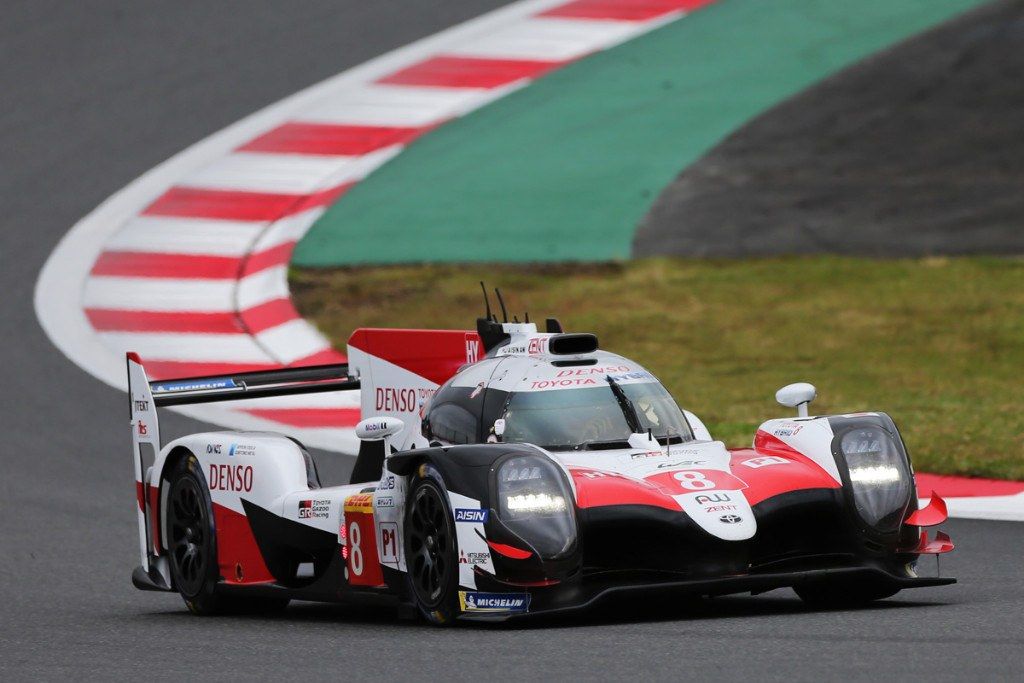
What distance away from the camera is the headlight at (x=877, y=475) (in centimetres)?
759

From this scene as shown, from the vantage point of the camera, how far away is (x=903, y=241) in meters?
15.8

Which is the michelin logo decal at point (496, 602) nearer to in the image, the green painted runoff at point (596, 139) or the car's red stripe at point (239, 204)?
the green painted runoff at point (596, 139)

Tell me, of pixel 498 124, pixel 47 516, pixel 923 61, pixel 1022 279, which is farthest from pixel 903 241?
pixel 47 516

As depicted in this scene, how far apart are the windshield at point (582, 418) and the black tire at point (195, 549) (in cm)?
173

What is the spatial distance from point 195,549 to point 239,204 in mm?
8104

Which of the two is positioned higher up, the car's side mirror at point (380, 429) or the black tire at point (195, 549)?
the car's side mirror at point (380, 429)

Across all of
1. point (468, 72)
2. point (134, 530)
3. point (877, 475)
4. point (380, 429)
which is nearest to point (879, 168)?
point (468, 72)

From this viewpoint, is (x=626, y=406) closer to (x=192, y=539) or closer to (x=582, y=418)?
(x=582, y=418)

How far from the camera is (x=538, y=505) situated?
7.27 m

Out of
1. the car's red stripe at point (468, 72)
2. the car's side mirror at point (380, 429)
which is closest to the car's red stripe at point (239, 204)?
the car's red stripe at point (468, 72)

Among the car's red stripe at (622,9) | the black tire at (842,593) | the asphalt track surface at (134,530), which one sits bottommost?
the black tire at (842,593)

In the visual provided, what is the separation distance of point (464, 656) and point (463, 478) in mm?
897

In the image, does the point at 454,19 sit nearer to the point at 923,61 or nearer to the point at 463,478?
the point at 923,61

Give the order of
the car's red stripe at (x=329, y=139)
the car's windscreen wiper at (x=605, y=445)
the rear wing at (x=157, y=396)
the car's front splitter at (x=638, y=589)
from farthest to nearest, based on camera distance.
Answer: the car's red stripe at (x=329, y=139) < the rear wing at (x=157, y=396) < the car's windscreen wiper at (x=605, y=445) < the car's front splitter at (x=638, y=589)
